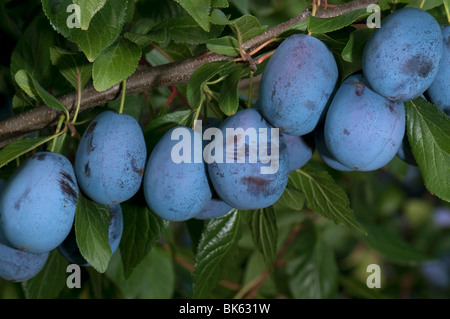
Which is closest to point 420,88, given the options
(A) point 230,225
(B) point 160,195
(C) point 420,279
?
(B) point 160,195

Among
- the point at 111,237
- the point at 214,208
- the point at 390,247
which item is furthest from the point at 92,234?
the point at 390,247

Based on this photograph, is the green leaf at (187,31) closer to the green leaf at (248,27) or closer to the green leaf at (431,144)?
the green leaf at (248,27)

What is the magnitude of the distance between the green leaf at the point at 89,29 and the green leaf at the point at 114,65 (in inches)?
1.1

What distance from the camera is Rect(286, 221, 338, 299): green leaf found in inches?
56.2

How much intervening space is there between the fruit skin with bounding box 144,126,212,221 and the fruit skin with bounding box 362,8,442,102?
0.83ft

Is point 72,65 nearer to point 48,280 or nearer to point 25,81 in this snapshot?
point 25,81

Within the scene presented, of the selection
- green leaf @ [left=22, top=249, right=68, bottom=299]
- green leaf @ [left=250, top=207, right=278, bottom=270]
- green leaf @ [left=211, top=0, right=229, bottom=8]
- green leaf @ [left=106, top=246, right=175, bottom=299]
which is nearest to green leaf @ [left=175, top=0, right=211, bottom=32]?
green leaf @ [left=211, top=0, right=229, bottom=8]

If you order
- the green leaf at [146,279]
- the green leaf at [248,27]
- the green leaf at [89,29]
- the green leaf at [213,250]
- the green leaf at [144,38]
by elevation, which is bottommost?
the green leaf at [146,279]

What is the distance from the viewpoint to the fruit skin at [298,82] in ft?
2.26

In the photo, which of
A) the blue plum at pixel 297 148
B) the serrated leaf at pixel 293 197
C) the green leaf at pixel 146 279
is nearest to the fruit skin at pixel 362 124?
the blue plum at pixel 297 148

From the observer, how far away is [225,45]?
0.75m

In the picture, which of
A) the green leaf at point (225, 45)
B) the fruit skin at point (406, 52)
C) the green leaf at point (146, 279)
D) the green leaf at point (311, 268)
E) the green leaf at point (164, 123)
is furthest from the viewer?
the green leaf at point (311, 268)

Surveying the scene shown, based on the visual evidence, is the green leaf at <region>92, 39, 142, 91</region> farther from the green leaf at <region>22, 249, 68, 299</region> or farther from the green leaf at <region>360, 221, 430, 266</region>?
the green leaf at <region>360, 221, 430, 266</region>

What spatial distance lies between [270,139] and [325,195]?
0.24 metres
